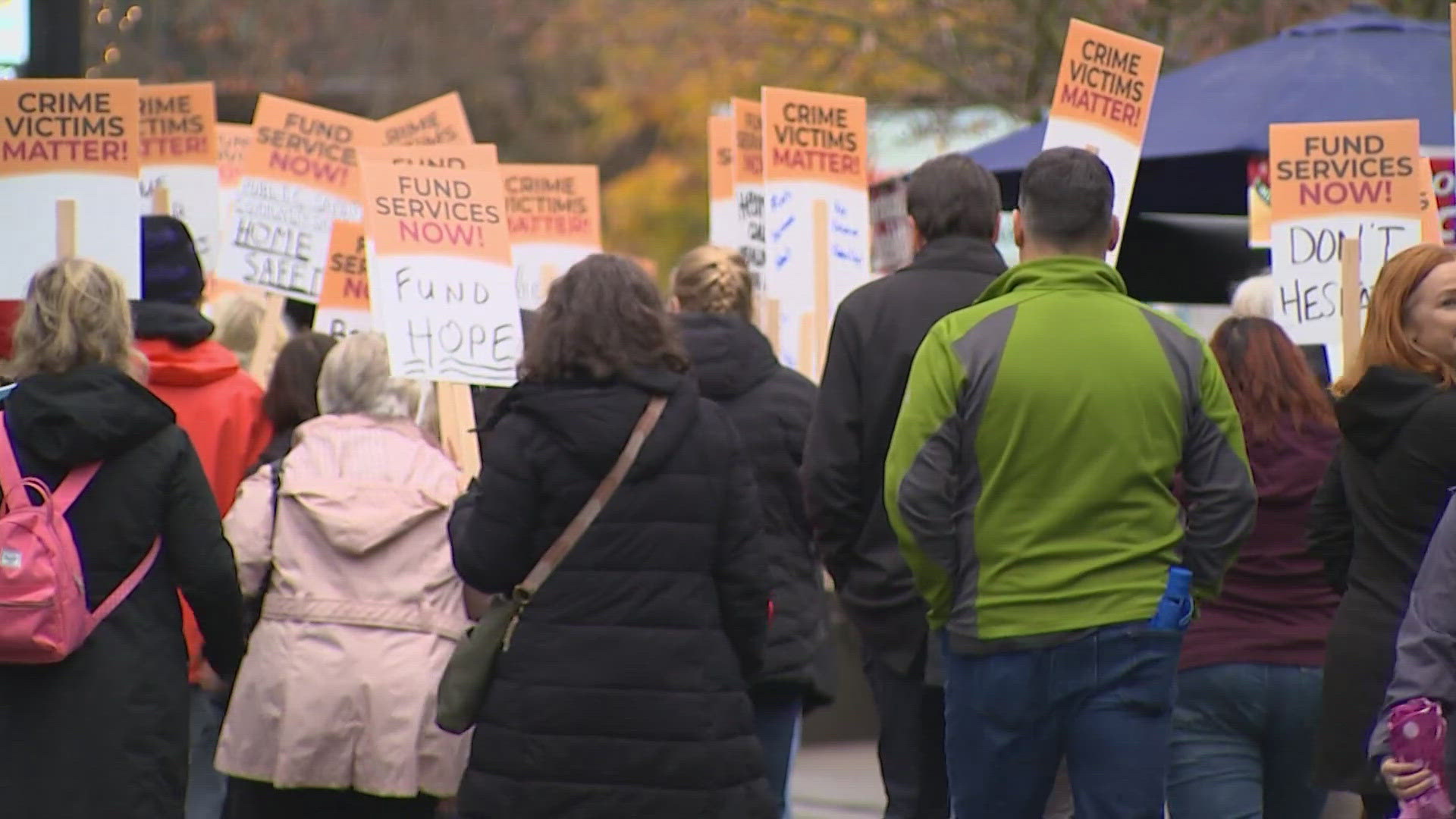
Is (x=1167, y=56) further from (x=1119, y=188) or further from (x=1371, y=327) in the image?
(x=1371, y=327)

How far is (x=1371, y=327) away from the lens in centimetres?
524

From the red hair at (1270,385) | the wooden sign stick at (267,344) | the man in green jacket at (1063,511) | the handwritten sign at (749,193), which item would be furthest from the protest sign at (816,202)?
the man in green jacket at (1063,511)

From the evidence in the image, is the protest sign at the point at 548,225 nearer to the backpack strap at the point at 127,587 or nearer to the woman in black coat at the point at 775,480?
the woman in black coat at the point at 775,480

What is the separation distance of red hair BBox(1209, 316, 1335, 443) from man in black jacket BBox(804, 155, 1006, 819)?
2.22ft

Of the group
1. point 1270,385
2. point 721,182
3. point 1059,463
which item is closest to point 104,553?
point 1059,463

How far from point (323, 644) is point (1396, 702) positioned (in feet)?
8.97

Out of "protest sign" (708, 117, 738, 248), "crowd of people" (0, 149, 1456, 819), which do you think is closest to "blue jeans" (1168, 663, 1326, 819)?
"crowd of people" (0, 149, 1456, 819)

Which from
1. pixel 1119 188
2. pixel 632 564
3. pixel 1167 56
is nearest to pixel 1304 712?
pixel 632 564

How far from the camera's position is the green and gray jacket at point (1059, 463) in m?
4.68

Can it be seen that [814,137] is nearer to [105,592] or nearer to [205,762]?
[205,762]

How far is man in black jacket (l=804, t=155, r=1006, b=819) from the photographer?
5.88 m

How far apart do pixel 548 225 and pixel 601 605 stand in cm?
547

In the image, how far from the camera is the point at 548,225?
10.4 m

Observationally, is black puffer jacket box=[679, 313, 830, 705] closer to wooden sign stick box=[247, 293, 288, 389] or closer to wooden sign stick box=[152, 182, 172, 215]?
wooden sign stick box=[247, 293, 288, 389]
